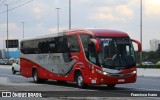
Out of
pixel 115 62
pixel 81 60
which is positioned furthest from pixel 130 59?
pixel 81 60

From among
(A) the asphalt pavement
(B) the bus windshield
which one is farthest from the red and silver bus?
(A) the asphalt pavement

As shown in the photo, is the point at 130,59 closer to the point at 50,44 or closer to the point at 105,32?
the point at 105,32

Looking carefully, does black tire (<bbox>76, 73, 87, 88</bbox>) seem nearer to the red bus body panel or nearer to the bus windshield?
the red bus body panel

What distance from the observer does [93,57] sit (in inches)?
870

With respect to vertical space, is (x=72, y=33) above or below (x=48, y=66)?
above

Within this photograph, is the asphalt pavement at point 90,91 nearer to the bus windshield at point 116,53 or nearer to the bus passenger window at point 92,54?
the bus windshield at point 116,53

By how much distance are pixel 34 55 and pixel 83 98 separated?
1380 centimetres

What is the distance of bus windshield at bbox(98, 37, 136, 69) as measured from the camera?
21688mm

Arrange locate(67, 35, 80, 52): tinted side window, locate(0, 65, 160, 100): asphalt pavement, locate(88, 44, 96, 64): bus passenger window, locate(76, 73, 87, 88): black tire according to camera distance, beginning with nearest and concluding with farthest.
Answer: locate(0, 65, 160, 100): asphalt pavement < locate(88, 44, 96, 64): bus passenger window < locate(76, 73, 87, 88): black tire < locate(67, 35, 80, 52): tinted side window

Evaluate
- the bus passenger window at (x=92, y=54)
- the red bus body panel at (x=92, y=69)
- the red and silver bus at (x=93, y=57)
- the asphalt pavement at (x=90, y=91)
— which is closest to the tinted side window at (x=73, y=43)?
the red and silver bus at (x=93, y=57)

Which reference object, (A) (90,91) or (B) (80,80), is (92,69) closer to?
(A) (90,91)

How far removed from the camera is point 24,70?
32719 mm

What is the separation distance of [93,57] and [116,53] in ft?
3.98

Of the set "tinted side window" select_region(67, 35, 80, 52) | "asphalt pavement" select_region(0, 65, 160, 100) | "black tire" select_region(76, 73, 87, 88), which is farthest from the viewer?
"tinted side window" select_region(67, 35, 80, 52)
